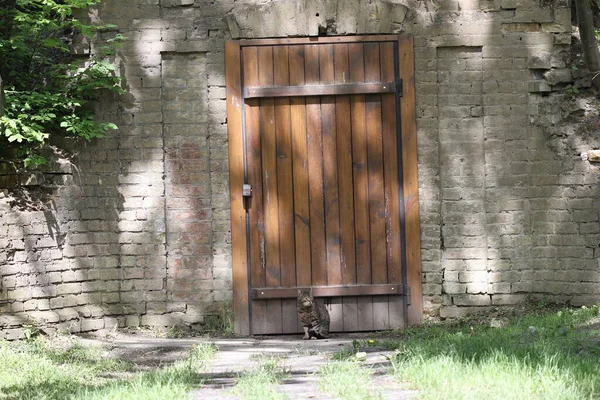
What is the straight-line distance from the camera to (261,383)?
4.77 m

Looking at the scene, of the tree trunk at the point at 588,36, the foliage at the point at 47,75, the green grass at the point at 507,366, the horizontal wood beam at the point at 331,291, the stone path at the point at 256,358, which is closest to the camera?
the green grass at the point at 507,366

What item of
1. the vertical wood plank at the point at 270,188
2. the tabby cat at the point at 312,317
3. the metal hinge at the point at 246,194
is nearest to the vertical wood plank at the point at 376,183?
the tabby cat at the point at 312,317

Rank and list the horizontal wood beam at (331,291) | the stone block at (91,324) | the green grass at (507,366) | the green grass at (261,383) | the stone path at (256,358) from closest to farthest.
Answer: the green grass at (507,366)
the green grass at (261,383)
the stone path at (256,358)
the stone block at (91,324)
the horizontal wood beam at (331,291)

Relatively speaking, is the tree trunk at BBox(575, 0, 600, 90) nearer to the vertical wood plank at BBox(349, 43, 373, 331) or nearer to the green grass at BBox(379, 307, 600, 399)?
the vertical wood plank at BBox(349, 43, 373, 331)

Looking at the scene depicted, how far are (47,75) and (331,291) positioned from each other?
3678mm

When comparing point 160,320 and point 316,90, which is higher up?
point 316,90

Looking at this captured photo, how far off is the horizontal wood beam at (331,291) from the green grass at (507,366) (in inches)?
88.8

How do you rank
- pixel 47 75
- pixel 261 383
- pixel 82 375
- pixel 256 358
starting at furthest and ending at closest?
1. pixel 47 75
2. pixel 256 358
3. pixel 82 375
4. pixel 261 383

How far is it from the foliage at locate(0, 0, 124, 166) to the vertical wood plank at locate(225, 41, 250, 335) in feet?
3.77

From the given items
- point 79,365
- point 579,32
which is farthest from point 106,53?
point 579,32

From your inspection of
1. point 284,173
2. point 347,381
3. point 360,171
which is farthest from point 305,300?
point 347,381

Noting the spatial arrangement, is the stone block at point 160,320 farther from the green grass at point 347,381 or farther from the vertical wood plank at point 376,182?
the green grass at point 347,381

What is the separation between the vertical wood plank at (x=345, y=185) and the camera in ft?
28.6

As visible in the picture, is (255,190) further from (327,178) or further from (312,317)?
(312,317)
